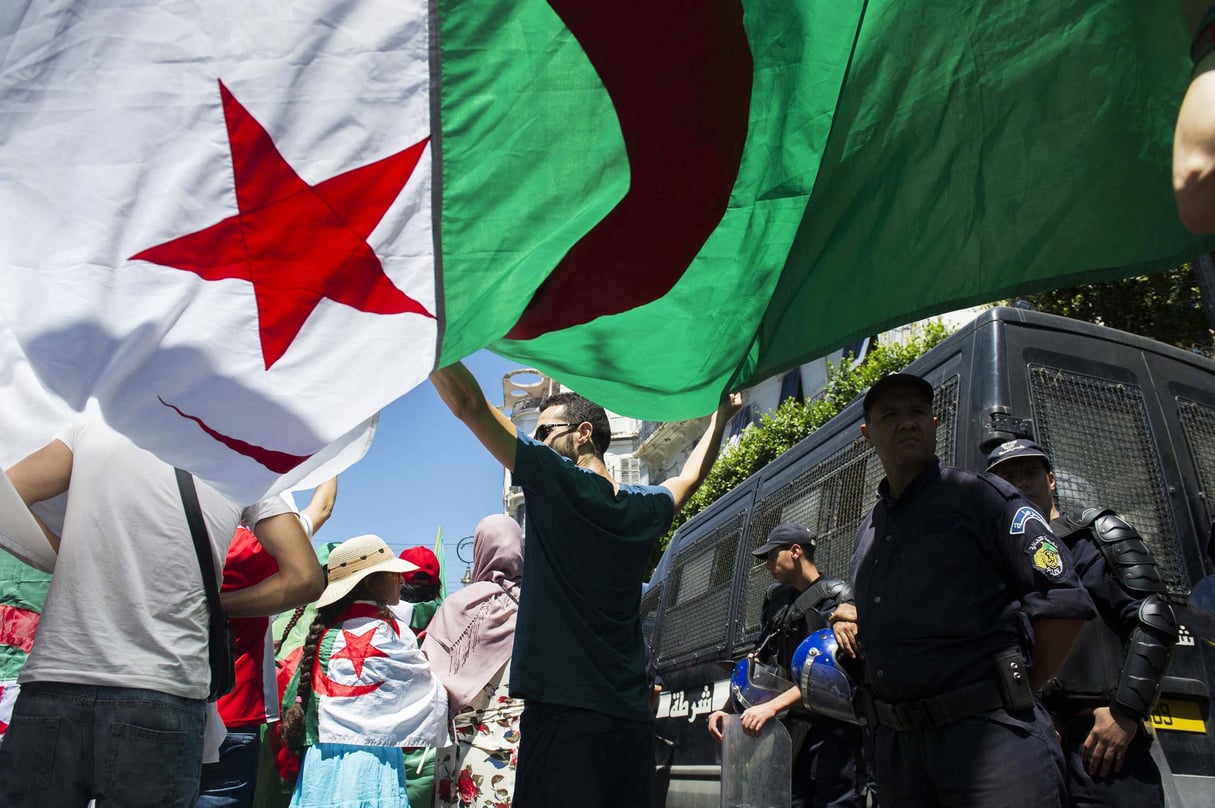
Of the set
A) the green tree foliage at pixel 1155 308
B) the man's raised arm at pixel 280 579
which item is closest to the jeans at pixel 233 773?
the man's raised arm at pixel 280 579

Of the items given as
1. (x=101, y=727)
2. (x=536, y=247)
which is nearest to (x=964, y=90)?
(x=536, y=247)

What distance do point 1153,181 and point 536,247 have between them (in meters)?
1.60

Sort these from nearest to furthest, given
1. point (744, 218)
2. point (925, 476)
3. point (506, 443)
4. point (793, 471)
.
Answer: point (744, 218)
point (506, 443)
point (925, 476)
point (793, 471)

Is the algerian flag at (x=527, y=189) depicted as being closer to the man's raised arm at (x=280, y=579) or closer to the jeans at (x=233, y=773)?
the man's raised arm at (x=280, y=579)

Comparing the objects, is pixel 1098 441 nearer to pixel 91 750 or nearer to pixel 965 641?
pixel 965 641

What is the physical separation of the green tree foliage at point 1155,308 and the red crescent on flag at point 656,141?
36.4 ft

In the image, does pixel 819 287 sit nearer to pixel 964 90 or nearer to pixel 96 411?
pixel 964 90

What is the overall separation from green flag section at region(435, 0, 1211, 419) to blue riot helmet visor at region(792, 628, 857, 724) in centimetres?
177

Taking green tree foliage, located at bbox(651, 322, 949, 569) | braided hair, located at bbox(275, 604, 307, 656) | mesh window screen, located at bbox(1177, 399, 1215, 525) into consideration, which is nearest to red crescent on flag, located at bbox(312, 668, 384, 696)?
braided hair, located at bbox(275, 604, 307, 656)

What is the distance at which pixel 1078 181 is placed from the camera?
2.70 m

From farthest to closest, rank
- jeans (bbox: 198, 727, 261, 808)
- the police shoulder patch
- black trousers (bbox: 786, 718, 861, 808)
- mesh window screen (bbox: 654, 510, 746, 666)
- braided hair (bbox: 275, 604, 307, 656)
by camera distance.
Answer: mesh window screen (bbox: 654, 510, 746, 666) < braided hair (bbox: 275, 604, 307, 656) < black trousers (bbox: 786, 718, 861, 808) < jeans (bbox: 198, 727, 261, 808) < the police shoulder patch

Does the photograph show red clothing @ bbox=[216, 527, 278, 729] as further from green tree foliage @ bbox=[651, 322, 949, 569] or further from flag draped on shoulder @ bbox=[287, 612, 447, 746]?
green tree foliage @ bbox=[651, 322, 949, 569]

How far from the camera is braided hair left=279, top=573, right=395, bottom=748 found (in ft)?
15.6

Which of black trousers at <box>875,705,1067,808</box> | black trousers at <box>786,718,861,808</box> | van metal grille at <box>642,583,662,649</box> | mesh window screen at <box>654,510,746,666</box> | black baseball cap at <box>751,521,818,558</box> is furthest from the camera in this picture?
van metal grille at <box>642,583,662,649</box>
